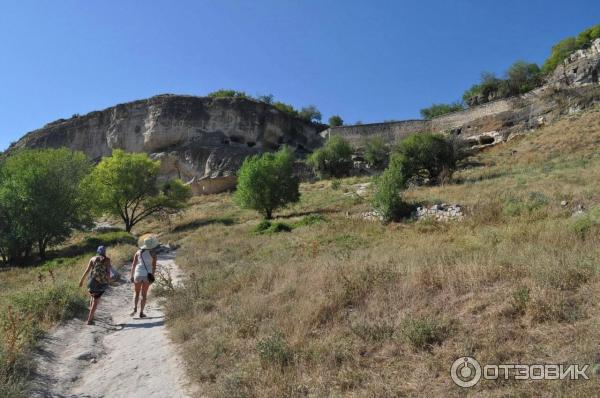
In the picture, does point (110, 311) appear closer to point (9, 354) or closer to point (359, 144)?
point (9, 354)

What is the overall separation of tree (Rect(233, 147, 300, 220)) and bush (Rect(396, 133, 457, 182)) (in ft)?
27.2

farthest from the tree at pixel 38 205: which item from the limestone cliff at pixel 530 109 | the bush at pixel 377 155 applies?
the limestone cliff at pixel 530 109

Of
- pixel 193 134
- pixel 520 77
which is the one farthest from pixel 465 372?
pixel 520 77

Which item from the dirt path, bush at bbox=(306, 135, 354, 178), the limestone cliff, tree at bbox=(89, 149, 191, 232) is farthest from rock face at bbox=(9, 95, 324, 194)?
the dirt path

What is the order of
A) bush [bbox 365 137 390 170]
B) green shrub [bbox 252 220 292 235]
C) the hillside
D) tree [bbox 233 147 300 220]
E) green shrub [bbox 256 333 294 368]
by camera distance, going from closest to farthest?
the hillside, green shrub [bbox 256 333 294 368], green shrub [bbox 252 220 292 235], tree [bbox 233 147 300 220], bush [bbox 365 137 390 170]

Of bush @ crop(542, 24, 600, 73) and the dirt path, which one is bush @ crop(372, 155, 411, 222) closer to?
the dirt path

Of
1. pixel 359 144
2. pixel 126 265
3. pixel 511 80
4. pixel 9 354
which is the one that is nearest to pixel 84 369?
pixel 9 354

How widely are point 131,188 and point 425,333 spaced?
31.2 metres

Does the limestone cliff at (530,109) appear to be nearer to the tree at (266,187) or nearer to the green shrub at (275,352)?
the tree at (266,187)

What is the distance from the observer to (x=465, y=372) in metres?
3.32

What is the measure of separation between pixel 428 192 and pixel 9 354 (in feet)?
63.5

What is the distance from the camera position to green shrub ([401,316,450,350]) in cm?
388

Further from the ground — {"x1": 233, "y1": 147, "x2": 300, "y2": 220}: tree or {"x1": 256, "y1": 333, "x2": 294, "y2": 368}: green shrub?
{"x1": 233, "y1": 147, "x2": 300, "y2": 220}: tree

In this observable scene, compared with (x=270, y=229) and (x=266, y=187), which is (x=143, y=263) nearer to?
(x=270, y=229)
